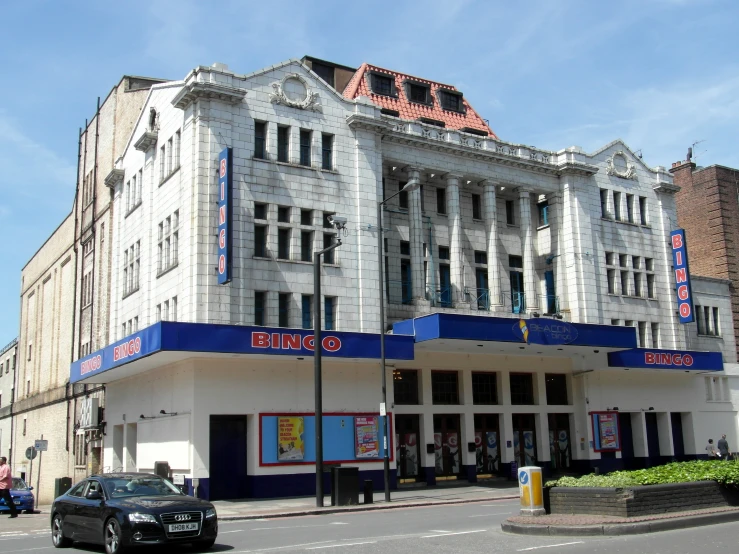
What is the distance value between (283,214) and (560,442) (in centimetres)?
1761

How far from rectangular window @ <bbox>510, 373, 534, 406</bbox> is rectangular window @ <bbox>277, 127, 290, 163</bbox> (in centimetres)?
1470

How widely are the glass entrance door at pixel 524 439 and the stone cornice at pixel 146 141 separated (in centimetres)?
2066

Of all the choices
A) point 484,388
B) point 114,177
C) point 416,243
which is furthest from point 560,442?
point 114,177

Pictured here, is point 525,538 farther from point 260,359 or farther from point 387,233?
point 387,233

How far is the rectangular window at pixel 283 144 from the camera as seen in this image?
3209 cm

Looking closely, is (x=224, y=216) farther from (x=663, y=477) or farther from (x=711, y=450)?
(x=711, y=450)

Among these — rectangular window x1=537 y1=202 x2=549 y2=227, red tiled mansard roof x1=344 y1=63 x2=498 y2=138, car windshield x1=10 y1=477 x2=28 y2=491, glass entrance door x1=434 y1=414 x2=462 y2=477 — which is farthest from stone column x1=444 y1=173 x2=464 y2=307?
car windshield x1=10 y1=477 x2=28 y2=491

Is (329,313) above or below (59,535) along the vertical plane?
above

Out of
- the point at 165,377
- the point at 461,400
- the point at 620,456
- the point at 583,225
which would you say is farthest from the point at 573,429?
the point at 165,377

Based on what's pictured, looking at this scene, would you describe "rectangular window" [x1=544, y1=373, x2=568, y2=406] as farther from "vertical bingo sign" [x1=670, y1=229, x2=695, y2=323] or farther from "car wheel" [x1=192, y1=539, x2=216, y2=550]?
"car wheel" [x1=192, y1=539, x2=216, y2=550]

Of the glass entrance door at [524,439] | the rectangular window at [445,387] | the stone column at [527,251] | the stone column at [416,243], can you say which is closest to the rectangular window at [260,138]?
the stone column at [416,243]

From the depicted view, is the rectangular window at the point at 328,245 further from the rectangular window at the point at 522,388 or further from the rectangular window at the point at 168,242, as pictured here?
the rectangular window at the point at 522,388

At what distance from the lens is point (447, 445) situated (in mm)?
35031

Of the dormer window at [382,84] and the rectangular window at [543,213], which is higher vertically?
the dormer window at [382,84]
